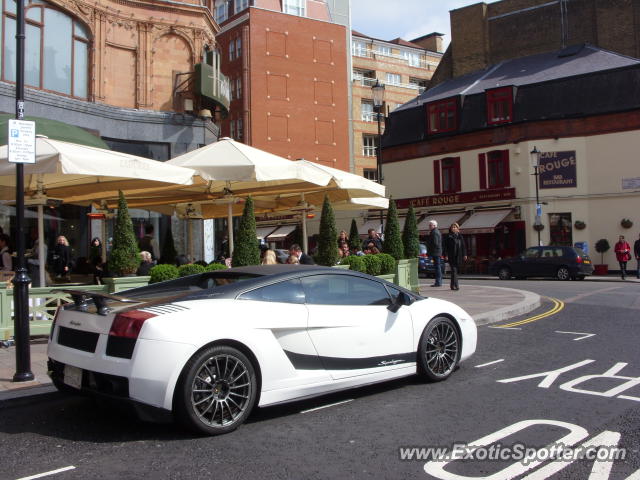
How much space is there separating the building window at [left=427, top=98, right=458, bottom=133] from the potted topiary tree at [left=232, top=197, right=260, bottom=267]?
27046mm

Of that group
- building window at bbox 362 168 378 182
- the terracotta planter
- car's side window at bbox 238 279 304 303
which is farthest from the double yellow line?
building window at bbox 362 168 378 182

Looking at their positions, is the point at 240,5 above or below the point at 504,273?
above

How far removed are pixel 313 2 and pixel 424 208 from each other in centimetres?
2395

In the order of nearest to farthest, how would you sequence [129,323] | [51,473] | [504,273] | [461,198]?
[51,473], [129,323], [504,273], [461,198]

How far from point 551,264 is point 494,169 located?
9.83 meters

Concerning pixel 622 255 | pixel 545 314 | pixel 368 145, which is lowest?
pixel 545 314

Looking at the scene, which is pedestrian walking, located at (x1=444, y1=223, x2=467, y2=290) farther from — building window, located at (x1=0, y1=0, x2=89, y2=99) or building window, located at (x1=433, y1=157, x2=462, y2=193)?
building window, located at (x1=433, y1=157, x2=462, y2=193)

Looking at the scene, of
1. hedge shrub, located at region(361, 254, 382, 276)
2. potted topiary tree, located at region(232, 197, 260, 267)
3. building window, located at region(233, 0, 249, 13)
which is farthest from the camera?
building window, located at region(233, 0, 249, 13)

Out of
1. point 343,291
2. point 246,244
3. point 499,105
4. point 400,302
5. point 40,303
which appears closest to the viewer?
point 343,291

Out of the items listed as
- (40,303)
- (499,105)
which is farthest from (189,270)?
(499,105)

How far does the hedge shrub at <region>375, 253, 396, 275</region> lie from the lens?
12.4 metres

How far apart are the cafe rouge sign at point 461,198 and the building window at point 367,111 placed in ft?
61.6

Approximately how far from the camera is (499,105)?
3275cm

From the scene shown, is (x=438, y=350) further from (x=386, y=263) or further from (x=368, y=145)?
(x=368, y=145)
